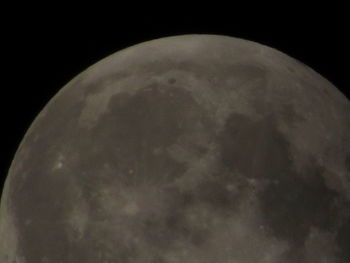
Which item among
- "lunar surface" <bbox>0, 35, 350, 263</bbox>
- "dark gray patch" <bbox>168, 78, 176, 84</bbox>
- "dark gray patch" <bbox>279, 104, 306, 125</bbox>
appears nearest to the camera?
"lunar surface" <bbox>0, 35, 350, 263</bbox>

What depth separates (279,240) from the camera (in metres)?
4.82

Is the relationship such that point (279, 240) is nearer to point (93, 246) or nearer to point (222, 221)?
point (222, 221)

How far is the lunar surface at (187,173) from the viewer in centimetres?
481

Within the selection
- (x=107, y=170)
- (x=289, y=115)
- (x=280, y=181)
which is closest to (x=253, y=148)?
(x=280, y=181)

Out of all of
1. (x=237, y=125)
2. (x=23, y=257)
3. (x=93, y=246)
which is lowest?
(x=23, y=257)

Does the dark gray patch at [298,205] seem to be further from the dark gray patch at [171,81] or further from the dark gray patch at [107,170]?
the dark gray patch at [171,81]

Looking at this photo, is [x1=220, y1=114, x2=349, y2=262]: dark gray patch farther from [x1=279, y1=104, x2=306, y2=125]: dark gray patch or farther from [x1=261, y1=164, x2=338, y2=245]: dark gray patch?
[x1=279, y1=104, x2=306, y2=125]: dark gray patch

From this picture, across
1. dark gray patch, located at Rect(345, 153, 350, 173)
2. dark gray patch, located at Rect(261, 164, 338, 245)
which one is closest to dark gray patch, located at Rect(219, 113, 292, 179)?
dark gray patch, located at Rect(261, 164, 338, 245)

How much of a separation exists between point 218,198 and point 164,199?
0.40 metres

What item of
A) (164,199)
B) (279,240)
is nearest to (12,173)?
(164,199)

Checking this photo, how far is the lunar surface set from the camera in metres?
4.81

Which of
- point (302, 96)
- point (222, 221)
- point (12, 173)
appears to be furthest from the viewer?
point (12, 173)

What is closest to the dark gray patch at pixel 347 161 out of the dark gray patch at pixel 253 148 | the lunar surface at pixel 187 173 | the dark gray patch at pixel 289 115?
the lunar surface at pixel 187 173

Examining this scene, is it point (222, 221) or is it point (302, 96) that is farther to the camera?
point (302, 96)
